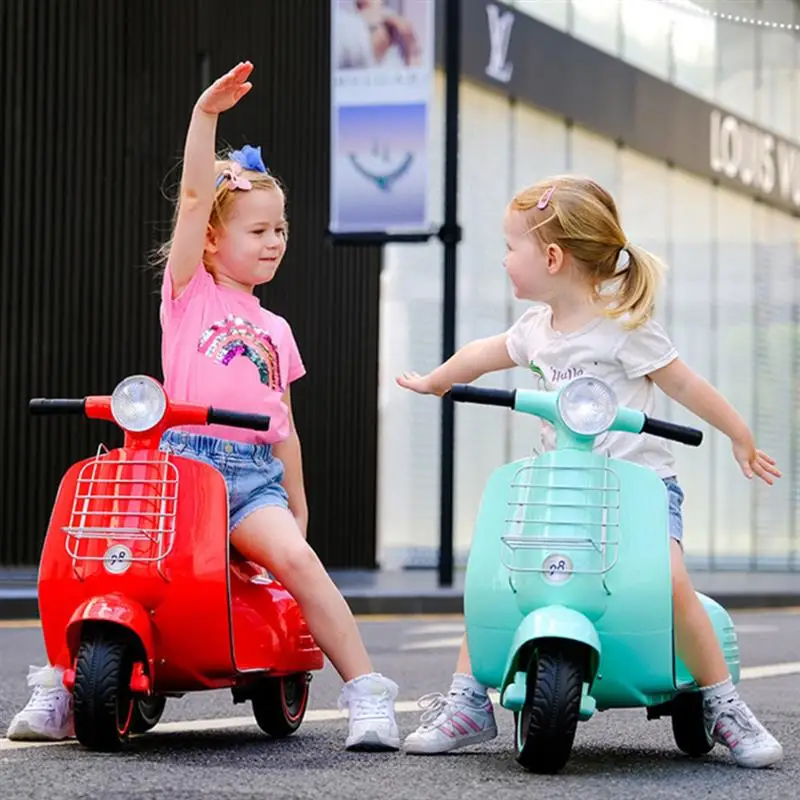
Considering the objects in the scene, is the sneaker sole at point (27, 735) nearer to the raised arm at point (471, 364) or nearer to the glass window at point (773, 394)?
the raised arm at point (471, 364)

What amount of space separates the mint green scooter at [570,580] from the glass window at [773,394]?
17.5 metres

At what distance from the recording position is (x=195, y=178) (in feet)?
15.4

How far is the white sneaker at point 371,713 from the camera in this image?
14.8ft

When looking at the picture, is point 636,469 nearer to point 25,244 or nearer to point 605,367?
point 605,367

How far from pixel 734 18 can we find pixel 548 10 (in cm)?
387

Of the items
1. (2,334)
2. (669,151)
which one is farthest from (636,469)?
(669,151)

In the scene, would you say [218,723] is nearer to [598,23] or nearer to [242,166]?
[242,166]

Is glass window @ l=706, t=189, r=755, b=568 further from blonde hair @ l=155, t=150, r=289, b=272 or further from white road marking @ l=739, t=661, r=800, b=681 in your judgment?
blonde hair @ l=155, t=150, r=289, b=272

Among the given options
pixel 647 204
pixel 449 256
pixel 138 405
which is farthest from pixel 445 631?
pixel 647 204

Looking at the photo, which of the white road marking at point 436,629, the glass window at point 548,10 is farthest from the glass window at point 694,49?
the white road marking at point 436,629

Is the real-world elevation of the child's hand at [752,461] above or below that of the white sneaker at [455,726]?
above

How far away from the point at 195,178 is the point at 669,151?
16464 millimetres

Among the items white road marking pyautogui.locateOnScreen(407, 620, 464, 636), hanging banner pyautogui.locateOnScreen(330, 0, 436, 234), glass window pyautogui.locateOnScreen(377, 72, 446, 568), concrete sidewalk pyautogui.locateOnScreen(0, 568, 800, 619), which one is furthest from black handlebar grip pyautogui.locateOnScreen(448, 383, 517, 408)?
glass window pyautogui.locateOnScreen(377, 72, 446, 568)

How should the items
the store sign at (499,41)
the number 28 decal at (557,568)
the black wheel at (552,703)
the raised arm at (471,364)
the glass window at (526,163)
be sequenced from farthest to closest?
the glass window at (526,163) < the store sign at (499,41) < the raised arm at (471,364) < the number 28 decal at (557,568) < the black wheel at (552,703)
